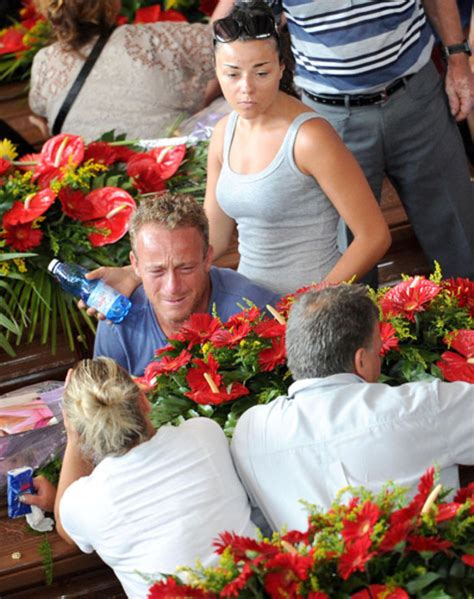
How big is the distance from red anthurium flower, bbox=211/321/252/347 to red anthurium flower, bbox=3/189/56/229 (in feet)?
2.98

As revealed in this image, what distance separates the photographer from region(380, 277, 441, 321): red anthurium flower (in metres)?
2.10

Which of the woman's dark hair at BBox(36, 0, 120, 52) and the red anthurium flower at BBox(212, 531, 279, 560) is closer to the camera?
the red anthurium flower at BBox(212, 531, 279, 560)

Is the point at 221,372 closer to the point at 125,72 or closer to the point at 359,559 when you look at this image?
the point at 359,559

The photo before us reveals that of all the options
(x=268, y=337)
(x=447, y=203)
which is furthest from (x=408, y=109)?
(x=268, y=337)

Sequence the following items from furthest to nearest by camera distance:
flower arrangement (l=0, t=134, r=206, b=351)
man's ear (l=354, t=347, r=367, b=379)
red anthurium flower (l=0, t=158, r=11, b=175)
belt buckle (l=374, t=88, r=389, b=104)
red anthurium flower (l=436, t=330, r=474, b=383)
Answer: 1. red anthurium flower (l=0, t=158, r=11, b=175)
2. flower arrangement (l=0, t=134, r=206, b=351)
3. belt buckle (l=374, t=88, r=389, b=104)
4. red anthurium flower (l=436, t=330, r=474, b=383)
5. man's ear (l=354, t=347, r=367, b=379)

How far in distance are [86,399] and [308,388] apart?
0.36 metres

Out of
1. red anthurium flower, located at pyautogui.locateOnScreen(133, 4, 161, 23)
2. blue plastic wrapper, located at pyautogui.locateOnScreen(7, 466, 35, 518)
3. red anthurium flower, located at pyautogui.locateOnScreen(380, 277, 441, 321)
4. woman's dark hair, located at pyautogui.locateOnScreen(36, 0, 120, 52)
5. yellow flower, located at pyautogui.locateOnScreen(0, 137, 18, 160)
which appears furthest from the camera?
red anthurium flower, located at pyautogui.locateOnScreen(133, 4, 161, 23)

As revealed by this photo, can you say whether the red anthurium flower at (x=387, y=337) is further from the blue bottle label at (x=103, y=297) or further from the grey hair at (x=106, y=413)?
the blue bottle label at (x=103, y=297)

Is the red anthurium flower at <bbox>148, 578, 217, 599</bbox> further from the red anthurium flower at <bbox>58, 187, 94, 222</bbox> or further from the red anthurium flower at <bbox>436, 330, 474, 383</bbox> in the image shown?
the red anthurium flower at <bbox>58, 187, 94, 222</bbox>

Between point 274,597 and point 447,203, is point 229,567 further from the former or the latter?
point 447,203

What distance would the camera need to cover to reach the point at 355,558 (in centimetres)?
144

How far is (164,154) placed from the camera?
3.19 meters

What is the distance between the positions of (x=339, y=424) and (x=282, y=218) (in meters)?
0.85

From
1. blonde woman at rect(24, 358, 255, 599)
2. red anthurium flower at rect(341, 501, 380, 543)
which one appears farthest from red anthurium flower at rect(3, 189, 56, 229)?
red anthurium flower at rect(341, 501, 380, 543)
